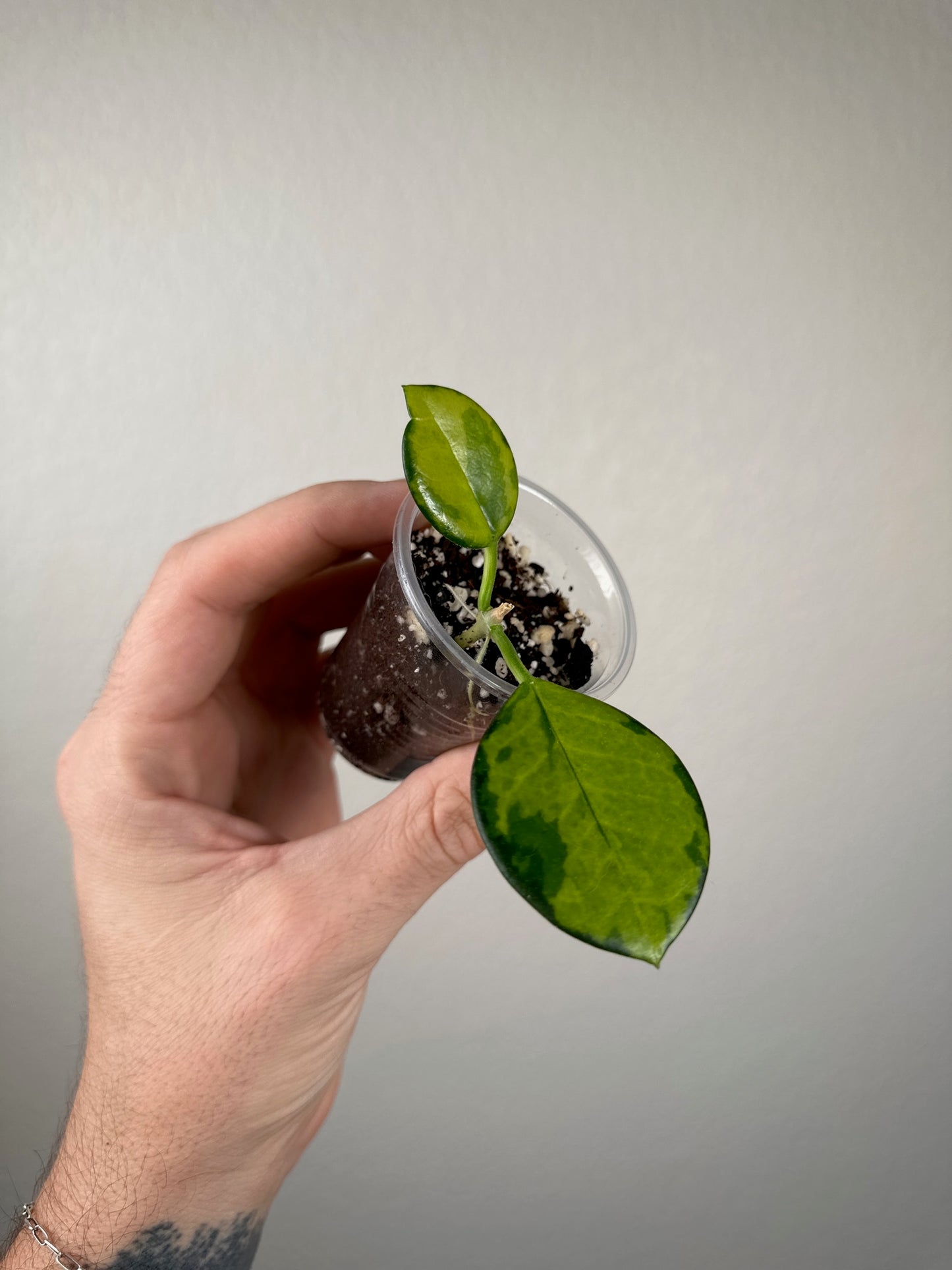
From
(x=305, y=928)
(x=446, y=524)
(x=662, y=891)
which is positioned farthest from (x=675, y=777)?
(x=305, y=928)

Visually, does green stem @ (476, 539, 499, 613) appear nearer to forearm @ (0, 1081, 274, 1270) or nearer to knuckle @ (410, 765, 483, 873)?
knuckle @ (410, 765, 483, 873)

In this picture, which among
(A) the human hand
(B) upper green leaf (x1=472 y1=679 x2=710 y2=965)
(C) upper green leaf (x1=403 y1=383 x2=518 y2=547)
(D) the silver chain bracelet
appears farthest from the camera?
(D) the silver chain bracelet

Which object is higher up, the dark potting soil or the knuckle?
the dark potting soil

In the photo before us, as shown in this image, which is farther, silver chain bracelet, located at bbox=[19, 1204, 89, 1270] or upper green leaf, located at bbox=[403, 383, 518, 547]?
silver chain bracelet, located at bbox=[19, 1204, 89, 1270]

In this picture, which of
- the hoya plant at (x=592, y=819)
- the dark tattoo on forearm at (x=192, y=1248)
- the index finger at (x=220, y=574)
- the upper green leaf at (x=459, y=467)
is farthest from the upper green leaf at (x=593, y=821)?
the dark tattoo on forearm at (x=192, y=1248)

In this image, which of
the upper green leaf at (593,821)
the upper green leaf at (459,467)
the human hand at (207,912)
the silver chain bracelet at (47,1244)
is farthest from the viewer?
the silver chain bracelet at (47,1244)

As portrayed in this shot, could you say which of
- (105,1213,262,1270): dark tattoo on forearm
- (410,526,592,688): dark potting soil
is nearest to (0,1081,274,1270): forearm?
(105,1213,262,1270): dark tattoo on forearm

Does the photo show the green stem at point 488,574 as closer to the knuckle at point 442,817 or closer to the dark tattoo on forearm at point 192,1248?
the knuckle at point 442,817
